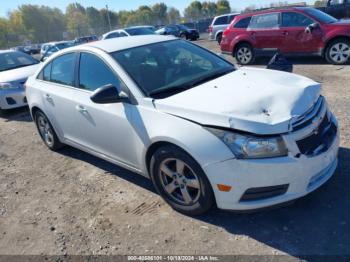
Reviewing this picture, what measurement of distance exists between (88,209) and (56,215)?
0.36 meters

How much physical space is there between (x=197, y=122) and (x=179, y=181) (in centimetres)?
66

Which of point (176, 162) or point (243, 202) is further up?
point (176, 162)

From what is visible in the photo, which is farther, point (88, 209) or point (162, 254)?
point (88, 209)

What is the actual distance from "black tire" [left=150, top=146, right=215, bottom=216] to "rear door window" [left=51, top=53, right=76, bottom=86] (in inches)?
68.5

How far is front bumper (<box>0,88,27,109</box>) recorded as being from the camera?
770 cm

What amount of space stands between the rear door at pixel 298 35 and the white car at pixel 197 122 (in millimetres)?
5952

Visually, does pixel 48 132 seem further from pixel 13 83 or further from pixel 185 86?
pixel 13 83

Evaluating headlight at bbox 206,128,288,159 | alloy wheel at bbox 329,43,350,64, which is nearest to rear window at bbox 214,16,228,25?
alloy wheel at bbox 329,43,350,64

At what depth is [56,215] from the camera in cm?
366

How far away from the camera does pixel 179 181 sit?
10.3 ft

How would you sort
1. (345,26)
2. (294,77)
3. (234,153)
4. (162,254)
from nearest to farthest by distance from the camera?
(234,153) → (162,254) → (294,77) → (345,26)

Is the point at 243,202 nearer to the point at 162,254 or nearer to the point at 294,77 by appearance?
the point at 162,254

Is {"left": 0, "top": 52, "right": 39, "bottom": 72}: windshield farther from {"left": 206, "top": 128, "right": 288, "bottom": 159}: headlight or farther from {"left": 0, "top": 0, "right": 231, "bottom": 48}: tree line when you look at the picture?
{"left": 0, "top": 0, "right": 231, "bottom": 48}: tree line

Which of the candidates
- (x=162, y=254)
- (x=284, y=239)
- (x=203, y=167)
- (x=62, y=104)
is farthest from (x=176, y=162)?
(x=62, y=104)
